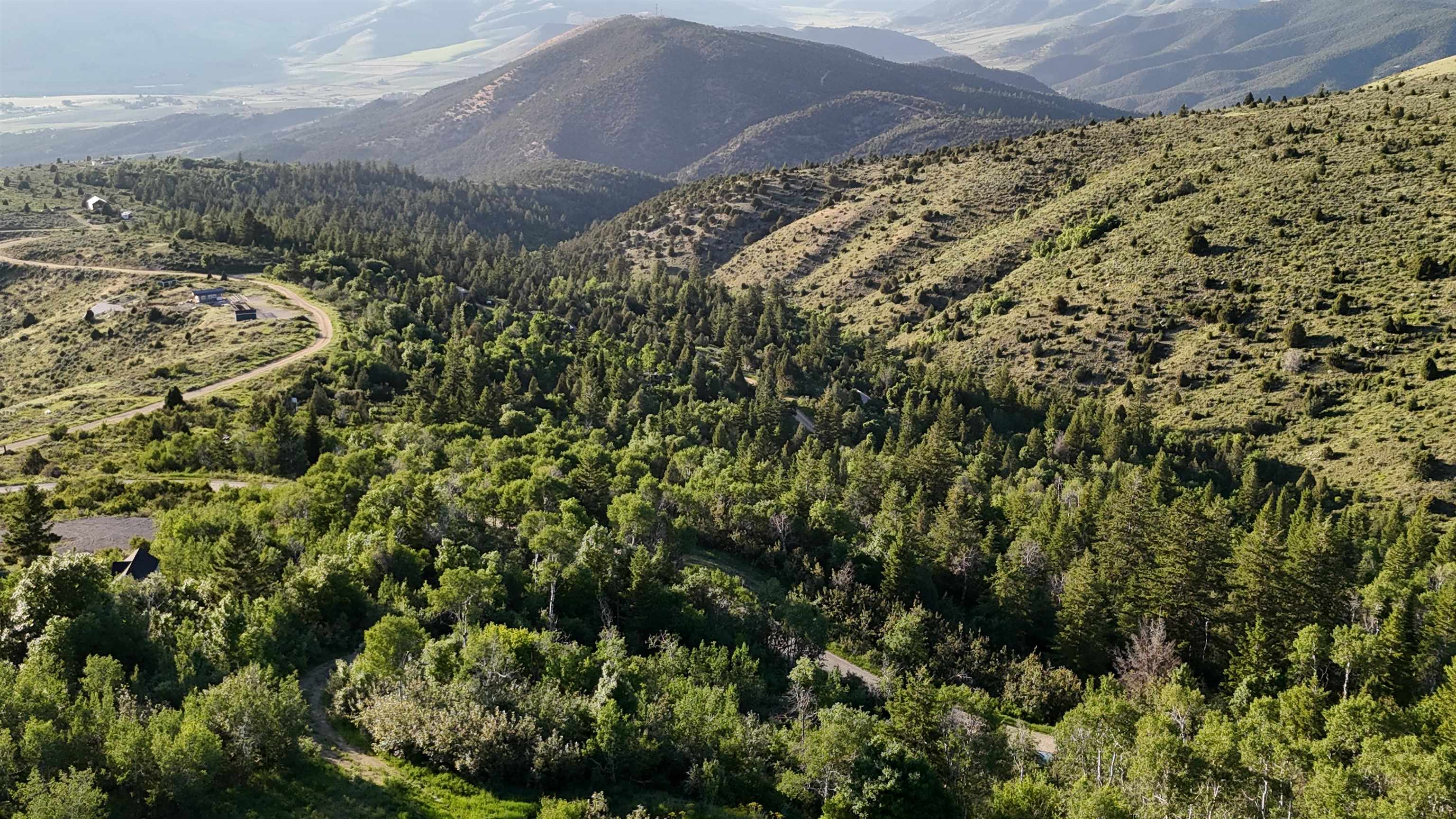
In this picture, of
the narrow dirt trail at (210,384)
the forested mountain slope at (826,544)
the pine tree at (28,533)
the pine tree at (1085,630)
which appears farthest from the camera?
the narrow dirt trail at (210,384)

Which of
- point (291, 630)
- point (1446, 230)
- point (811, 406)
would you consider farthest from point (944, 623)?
point (1446, 230)

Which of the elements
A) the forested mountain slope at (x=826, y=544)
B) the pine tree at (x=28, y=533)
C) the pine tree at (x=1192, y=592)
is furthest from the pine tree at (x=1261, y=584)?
the pine tree at (x=28, y=533)

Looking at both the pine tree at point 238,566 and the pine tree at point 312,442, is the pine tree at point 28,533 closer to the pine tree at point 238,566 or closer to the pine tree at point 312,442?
the pine tree at point 238,566

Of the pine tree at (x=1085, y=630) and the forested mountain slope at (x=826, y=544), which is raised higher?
the forested mountain slope at (x=826, y=544)

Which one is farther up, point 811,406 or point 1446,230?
point 1446,230

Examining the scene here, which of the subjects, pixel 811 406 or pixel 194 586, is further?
pixel 811 406

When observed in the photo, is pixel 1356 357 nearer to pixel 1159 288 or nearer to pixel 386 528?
pixel 1159 288
